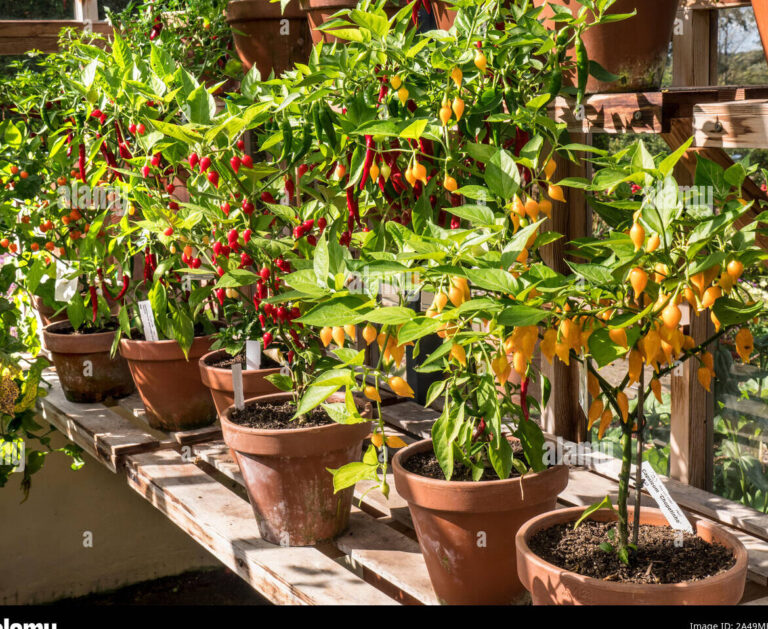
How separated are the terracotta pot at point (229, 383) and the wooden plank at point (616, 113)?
0.92 meters

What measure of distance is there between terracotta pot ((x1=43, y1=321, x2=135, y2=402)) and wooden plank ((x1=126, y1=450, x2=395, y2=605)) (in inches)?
21.1

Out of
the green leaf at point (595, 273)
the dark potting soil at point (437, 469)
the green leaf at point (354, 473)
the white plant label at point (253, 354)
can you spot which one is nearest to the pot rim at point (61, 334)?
the white plant label at point (253, 354)

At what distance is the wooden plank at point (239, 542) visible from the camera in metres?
1.54

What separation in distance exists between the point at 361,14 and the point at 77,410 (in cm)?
184

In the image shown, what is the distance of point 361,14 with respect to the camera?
1.25m

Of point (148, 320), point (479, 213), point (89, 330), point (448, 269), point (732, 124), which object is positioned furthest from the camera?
point (89, 330)

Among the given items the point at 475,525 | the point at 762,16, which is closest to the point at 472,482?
the point at 475,525

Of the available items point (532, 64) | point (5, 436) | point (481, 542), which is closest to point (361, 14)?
point (532, 64)

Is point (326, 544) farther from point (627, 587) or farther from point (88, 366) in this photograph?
point (88, 366)

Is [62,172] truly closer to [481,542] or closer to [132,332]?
[132,332]

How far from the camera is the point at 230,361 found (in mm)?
2285

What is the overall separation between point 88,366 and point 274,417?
3.55ft

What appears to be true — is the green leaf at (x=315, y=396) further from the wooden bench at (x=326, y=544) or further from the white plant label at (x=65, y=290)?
the white plant label at (x=65, y=290)

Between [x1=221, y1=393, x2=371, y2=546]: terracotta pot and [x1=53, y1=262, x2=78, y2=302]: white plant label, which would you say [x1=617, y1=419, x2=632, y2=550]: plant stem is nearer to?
[x1=221, y1=393, x2=371, y2=546]: terracotta pot
